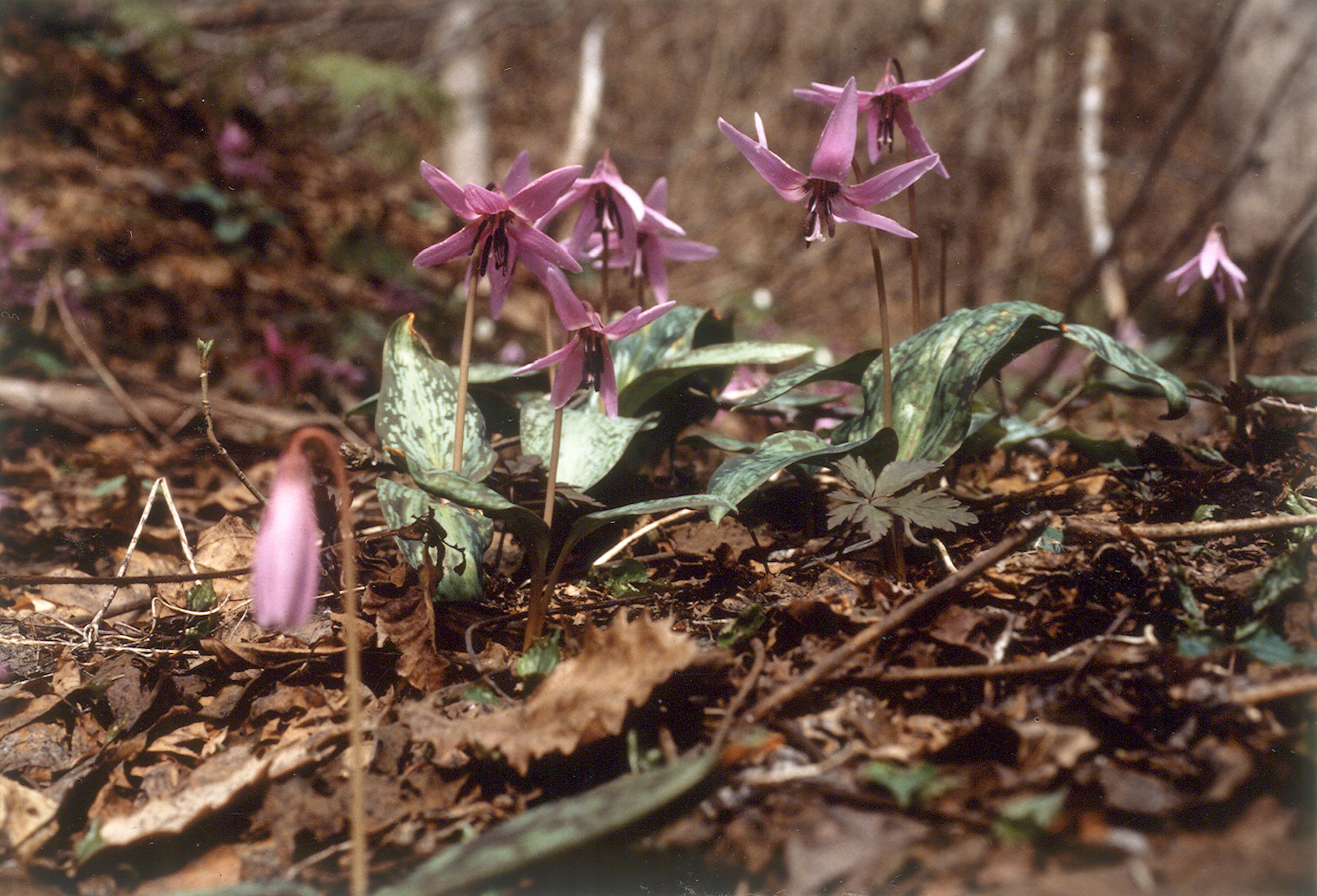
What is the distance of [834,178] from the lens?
46.4 inches

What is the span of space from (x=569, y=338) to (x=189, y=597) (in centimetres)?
78

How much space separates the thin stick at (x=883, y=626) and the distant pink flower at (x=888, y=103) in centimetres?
76

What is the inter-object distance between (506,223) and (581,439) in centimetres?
45

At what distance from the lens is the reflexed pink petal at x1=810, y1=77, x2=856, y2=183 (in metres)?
1.11

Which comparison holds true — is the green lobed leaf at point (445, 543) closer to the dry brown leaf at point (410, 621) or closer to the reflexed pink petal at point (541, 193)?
the dry brown leaf at point (410, 621)

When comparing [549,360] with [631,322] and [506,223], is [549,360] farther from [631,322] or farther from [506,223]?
[506,223]

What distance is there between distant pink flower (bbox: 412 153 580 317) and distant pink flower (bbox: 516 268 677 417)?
76 mm

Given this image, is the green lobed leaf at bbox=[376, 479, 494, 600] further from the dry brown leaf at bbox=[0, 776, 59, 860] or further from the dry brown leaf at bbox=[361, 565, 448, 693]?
the dry brown leaf at bbox=[0, 776, 59, 860]

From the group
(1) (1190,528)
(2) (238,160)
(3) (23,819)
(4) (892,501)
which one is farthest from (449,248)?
(2) (238,160)

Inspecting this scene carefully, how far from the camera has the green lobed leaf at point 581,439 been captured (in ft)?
4.63

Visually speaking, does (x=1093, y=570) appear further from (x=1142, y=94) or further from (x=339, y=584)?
(x=1142, y=94)

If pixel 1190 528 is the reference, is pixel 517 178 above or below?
above

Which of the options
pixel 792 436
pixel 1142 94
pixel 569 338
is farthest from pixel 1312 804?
pixel 1142 94

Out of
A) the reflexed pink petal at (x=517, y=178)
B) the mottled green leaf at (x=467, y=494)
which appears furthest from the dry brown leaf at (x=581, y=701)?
the reflexed pink petal at (x=517, y=178)
